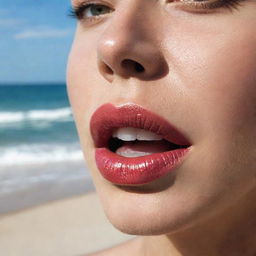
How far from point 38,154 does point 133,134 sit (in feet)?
27.2

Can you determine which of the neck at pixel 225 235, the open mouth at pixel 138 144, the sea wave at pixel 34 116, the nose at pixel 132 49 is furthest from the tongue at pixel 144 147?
the sea wave at pixel 34 116

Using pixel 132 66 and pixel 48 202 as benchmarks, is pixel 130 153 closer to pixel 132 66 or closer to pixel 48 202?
pixel 132 66

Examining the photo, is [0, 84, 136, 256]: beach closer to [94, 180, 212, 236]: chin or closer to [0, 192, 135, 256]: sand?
[0, 192, 135, 256]: sand

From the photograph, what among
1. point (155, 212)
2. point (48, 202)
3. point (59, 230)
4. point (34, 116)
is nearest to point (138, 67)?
point (155, 212)

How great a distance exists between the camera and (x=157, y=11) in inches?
43.4

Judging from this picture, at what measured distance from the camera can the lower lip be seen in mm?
1078

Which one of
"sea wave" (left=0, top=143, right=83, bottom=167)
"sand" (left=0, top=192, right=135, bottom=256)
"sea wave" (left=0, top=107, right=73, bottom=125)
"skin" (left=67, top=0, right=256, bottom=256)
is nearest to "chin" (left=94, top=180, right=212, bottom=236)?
"skin" (left=67, top=0, right=256, bottom=256)

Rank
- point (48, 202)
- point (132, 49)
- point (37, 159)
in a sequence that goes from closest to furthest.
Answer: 1. point (132, 49)
2. point (48, 202)
3. point (37, 159)

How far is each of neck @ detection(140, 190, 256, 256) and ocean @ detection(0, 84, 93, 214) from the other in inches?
139

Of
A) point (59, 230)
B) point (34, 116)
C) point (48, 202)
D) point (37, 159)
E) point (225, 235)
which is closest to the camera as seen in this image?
point (225, 235)

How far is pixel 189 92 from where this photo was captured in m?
1.04

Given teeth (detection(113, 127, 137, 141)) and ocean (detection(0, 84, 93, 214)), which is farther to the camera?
ocean (detection(0, 84, 93, 214))

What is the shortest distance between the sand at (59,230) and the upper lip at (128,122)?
2361mm

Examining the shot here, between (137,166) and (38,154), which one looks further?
(38,154)
